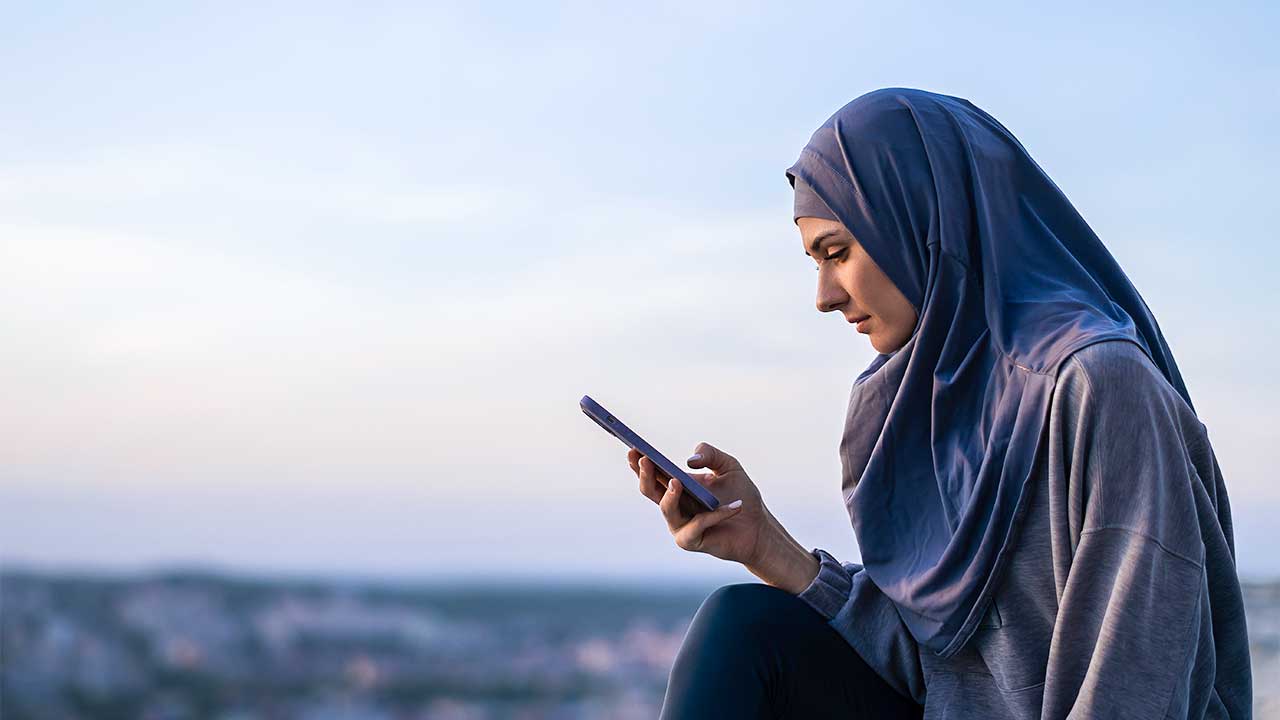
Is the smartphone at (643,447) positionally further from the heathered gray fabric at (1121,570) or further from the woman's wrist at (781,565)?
the heathered gray fabric at (1121,570)

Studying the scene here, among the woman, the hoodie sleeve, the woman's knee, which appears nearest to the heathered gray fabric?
the woman

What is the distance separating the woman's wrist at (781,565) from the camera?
5.28 feet

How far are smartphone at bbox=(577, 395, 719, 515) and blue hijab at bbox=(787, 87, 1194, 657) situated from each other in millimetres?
201

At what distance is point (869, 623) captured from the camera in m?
1.55

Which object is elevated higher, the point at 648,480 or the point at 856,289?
the point at 856,289

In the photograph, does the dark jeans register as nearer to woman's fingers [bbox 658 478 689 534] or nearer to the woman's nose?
woman's fingers [bbox 658 478 689 534]

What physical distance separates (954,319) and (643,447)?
401 millimetres

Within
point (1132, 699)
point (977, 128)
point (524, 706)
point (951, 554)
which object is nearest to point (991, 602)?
point (951, 554)

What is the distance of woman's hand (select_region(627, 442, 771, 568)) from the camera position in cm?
156

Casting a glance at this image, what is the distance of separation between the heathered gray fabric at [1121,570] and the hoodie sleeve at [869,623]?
0.52ft

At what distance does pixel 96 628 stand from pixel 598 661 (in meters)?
1.63

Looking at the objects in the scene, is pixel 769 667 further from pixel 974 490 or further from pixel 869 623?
pixel 974 490

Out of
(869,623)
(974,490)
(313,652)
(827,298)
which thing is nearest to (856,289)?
(827,298)

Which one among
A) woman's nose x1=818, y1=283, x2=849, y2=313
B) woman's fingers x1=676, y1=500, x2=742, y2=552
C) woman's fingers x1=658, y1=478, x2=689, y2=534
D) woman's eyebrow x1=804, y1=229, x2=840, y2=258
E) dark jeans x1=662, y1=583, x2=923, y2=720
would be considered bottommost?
dark jeans x1=662, y1=583, x2=923, y2=720
